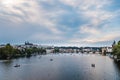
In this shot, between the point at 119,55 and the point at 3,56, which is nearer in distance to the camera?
the point at 119,55

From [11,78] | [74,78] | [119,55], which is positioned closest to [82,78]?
[74,78]

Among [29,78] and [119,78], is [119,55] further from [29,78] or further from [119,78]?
[29,78]

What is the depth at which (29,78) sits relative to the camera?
66.6 meters

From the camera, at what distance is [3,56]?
148 m

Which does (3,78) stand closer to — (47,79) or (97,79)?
(47,79)

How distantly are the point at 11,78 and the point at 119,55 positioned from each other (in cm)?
7198

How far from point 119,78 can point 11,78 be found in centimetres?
2856

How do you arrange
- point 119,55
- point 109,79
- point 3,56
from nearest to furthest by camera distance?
point 109,79 < point 119,55 < point 3,56

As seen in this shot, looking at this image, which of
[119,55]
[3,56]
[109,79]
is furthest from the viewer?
[3,56]

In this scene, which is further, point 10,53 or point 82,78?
point 10,53

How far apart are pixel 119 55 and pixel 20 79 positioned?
2825 inches

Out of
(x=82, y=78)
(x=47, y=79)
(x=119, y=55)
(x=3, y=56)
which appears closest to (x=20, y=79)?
(x=47, y=79)

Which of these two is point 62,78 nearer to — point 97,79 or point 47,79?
point 47,79

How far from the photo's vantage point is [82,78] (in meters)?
66.1
